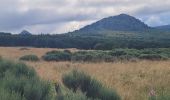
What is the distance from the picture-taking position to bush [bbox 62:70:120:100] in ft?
26.7

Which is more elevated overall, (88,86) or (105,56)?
(88,86)

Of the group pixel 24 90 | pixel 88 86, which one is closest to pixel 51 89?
pixel 88 86

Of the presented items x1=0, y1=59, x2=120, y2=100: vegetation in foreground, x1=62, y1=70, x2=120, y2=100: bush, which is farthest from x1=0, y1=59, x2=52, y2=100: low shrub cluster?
x1=62, y1=70, x2=120, y2=100: bush

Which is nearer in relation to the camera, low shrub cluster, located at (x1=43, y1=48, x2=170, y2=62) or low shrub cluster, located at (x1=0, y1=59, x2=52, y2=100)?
low shrub cluster, located at (x1=0, y1=59, x2=52, y2=100)

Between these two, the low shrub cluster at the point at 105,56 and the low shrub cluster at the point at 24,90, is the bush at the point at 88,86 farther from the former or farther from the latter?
the low shrub cluster at the point at 105,56

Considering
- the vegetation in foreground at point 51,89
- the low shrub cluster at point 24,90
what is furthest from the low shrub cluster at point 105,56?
the low shrub cluster at point 24,90

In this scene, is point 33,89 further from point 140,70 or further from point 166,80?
point 140,70

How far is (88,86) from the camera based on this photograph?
349 inches

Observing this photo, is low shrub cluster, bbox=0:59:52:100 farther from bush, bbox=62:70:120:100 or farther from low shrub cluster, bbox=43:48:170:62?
low shrub cluster, bbox=43:48:170:62

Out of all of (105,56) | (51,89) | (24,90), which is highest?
(24,90)

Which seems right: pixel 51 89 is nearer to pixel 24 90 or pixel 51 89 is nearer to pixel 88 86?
pixel 88 86

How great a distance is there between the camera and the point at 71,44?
289ft

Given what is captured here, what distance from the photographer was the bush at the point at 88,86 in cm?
814

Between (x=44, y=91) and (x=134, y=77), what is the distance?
814 centimetres
